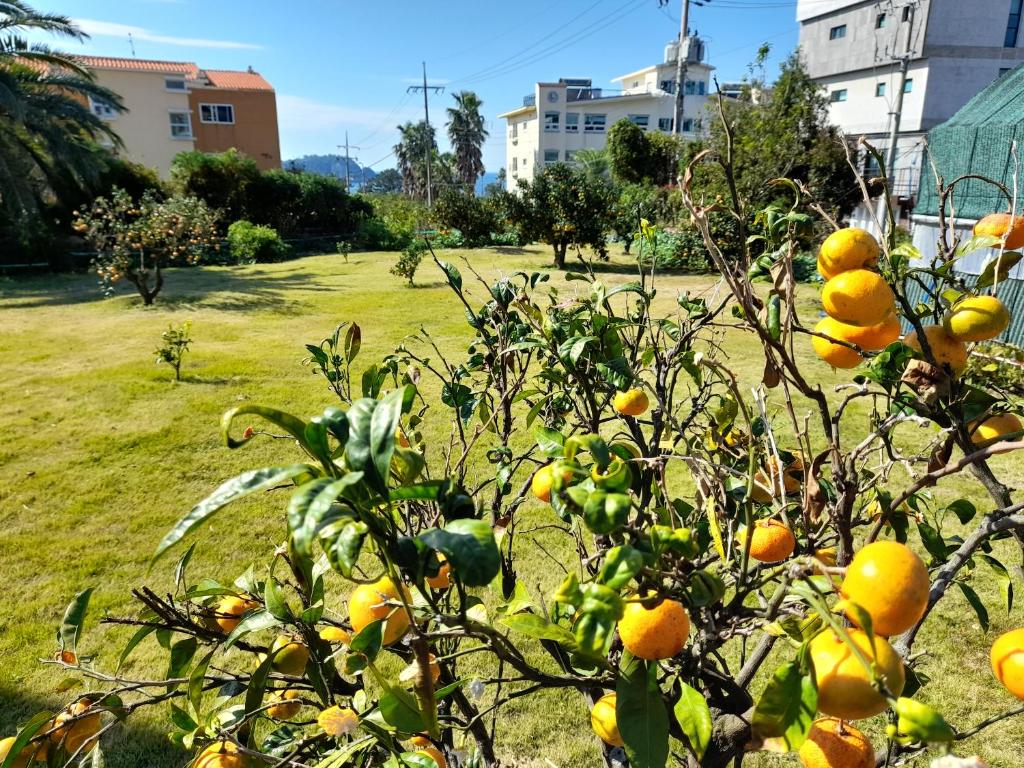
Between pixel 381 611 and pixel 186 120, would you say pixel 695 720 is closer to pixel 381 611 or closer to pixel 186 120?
pixel 381 611

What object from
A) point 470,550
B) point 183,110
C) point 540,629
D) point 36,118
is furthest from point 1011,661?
point 183,110

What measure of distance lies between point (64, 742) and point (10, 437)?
17.1 ft

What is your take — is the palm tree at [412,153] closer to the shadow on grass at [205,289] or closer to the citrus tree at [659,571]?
the shadow on grass at [205,289]

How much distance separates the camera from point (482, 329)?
1696 mm

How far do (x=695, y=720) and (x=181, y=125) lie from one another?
3064 centimetres

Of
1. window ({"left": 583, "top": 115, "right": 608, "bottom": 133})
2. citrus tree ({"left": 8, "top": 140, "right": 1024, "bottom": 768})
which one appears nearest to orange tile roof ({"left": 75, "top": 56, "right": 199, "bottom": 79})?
window ({"left": 583, "top": 115, "right": 608, "bottom": 133})

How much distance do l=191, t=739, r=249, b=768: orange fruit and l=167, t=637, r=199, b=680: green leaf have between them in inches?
5.1

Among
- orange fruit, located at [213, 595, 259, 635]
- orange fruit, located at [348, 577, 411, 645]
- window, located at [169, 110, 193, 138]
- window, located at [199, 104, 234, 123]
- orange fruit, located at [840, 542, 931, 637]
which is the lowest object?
orange fruit, located at [213, 595, 259, 635]

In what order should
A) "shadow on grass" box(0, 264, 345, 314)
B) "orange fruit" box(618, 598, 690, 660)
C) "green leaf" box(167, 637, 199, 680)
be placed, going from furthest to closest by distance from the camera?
"shadow on grass" box(0, 264, 345, 314)
"green leaf" box(167, 637, 199, 680)
"orange fruit" box(618, 598, 690, 660)

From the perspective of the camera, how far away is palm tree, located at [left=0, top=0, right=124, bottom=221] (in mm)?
12078

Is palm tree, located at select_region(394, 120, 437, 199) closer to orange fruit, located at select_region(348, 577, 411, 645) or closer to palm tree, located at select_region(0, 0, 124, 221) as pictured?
palm tree, located at select_region(0, 0, 124, 221)

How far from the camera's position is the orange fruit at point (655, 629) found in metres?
0.70

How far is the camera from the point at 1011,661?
0.76 metres

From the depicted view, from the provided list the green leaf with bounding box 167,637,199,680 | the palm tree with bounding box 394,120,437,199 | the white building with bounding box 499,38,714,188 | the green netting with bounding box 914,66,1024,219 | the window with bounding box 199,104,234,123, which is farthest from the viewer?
the palm tree with bounding box 394,120,437,199
